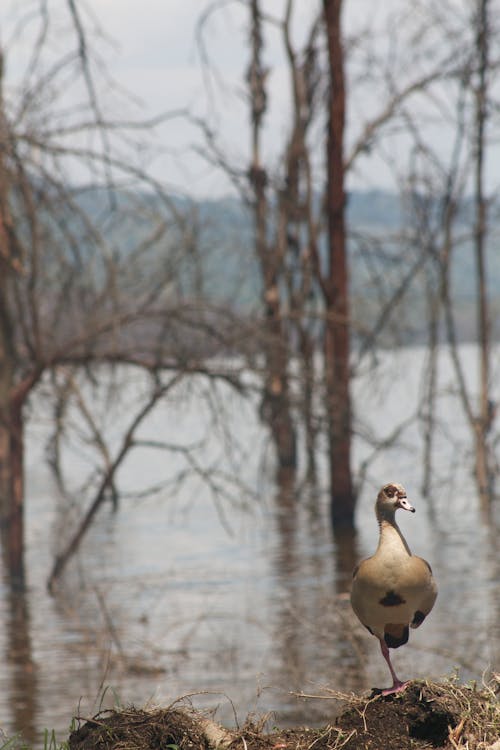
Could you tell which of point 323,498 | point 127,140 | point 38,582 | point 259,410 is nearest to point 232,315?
point 259,410

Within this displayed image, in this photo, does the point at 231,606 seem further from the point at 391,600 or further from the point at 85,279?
the point at 391,600

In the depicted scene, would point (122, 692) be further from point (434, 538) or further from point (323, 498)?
point (323, 498)

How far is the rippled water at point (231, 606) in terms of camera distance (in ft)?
40.0

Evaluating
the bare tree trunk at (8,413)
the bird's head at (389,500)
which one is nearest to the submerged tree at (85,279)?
the bare tree trunk at (8,413)

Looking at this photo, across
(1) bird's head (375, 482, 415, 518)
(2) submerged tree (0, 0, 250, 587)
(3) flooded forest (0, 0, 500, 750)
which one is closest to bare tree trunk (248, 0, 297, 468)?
(3) flooded forest (0, 0, 500, 750)

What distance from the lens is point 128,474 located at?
1580 inches

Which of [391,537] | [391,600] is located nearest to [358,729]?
[391,600]

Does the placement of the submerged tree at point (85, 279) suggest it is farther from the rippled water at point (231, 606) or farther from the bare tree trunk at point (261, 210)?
the bare tree trunk at point (261, 210)

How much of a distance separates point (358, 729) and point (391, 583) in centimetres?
41

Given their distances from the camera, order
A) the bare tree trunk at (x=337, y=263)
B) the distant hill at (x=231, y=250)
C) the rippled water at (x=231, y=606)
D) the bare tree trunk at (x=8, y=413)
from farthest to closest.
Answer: the bare tree trunk at (x=337, y=263), the distant hill at (x=231, y=250), the bare tree trunk at (x=8, y=413), the rippled water at (x=231, y=606)

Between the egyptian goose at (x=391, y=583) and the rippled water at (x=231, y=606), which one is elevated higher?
the egyptian goose at (x=391, y=583)

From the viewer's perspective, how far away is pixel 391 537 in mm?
3299

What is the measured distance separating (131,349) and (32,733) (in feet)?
15.9

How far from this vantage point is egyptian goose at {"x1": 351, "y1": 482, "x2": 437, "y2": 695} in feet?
10.7
